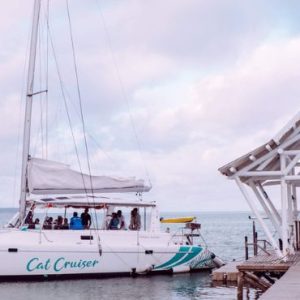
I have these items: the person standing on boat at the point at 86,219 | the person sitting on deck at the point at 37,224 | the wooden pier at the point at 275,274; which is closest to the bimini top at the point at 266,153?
the wooden pier at the point at 275,274

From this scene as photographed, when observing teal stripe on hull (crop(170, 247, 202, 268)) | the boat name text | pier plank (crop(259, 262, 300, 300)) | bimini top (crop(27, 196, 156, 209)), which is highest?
bimini top (crop(27, 196, 156, 209))

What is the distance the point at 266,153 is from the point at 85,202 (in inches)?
398

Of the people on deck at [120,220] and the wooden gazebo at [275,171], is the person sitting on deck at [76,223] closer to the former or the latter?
the people on deck at [120,220]

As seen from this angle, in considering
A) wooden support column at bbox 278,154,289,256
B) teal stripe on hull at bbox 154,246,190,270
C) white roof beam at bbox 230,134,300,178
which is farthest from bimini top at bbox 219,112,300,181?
teal stripe on hull at bbox 154,246,190,270

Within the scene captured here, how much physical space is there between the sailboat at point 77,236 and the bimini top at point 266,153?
Answer: 889 cm

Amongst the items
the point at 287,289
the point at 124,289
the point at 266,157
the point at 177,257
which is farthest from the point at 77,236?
the point at 287,289

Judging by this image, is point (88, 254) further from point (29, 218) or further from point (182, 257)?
point (182, 257)

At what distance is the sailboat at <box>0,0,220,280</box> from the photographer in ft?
82.3

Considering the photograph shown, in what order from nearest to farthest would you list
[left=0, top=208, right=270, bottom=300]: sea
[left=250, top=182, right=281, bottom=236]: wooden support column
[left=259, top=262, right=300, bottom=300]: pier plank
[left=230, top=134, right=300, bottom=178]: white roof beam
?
1. [left=259, top=262, right=300, bottom=300]: pier plank
2. [left=230, top=134, right=300, bottom=178]: white roof beam
3. [left=250, top=182, right=281, bottom=236]: wooden support column
4. [left=0, top=208, right=270, bottom=300]: sea

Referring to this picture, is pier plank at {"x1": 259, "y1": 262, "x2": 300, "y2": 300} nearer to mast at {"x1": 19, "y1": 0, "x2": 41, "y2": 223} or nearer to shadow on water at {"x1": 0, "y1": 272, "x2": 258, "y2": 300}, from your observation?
shadow on water at {"x1": 0, "y1": 272, "x2": 258, "y2": 300}

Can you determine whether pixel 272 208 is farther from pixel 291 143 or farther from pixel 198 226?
pixel 198 226

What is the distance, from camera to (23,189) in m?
26.3

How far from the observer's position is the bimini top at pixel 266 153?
60.5 feet

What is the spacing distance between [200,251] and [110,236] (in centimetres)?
424
